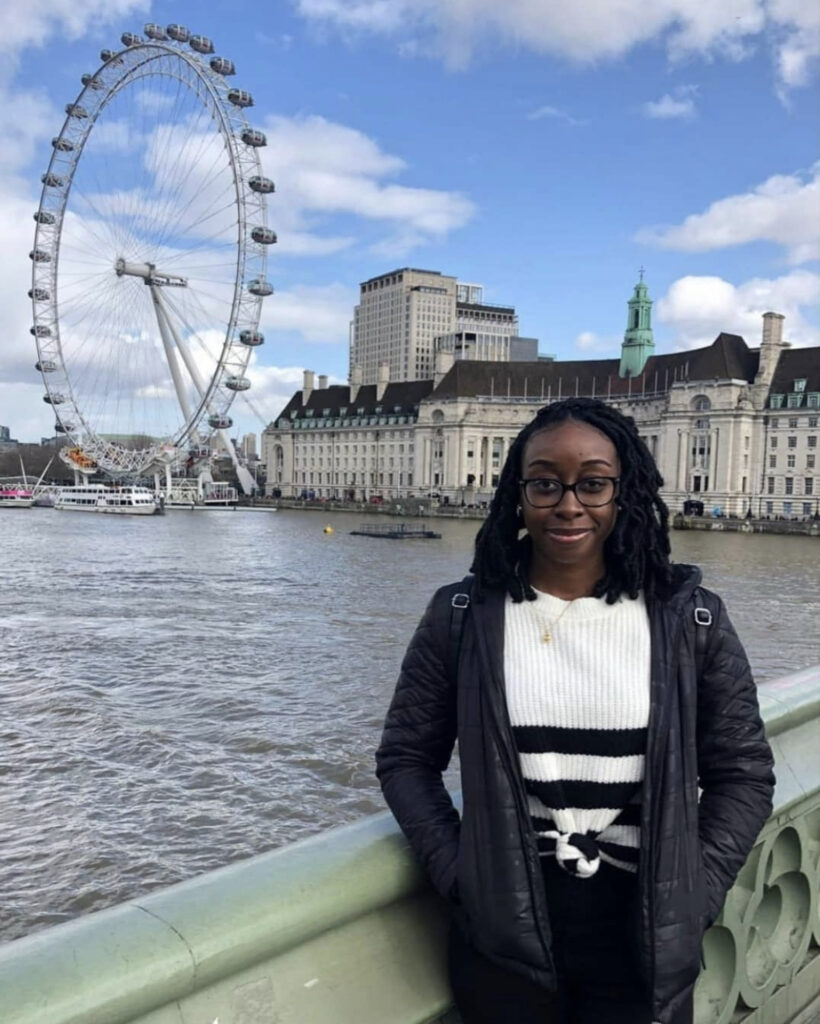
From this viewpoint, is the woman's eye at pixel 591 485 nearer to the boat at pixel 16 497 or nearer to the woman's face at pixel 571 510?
the woman's face at pixel 571 510

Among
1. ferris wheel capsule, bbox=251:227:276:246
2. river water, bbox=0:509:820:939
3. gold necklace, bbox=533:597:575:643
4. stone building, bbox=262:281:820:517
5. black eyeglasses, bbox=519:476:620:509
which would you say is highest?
ferris wheel capsule, bbox=251:227:276:246

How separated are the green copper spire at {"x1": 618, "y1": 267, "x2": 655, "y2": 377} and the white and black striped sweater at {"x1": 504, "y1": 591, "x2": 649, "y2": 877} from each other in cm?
9251

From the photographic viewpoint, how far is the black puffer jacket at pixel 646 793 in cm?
159

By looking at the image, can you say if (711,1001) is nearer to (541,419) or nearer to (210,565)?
(541,419)

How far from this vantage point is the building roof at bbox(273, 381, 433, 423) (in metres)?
106

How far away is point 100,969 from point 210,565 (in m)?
30.9

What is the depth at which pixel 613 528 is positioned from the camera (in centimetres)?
186

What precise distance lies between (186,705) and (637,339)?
85.7m

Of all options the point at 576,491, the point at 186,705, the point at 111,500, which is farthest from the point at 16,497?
the point at 576,491

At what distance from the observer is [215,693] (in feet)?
40.7

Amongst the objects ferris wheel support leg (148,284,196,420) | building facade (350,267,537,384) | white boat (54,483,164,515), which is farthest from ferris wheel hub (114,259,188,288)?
building facade (350,267,537,384)

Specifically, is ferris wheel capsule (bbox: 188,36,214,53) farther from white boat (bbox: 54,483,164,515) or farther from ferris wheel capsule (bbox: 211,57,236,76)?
white boat (bbox: 54,483,164,515)

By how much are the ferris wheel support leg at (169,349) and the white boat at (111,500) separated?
9.10m

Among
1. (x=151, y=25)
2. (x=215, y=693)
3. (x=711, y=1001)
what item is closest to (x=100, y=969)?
(x=711, y=1001)
